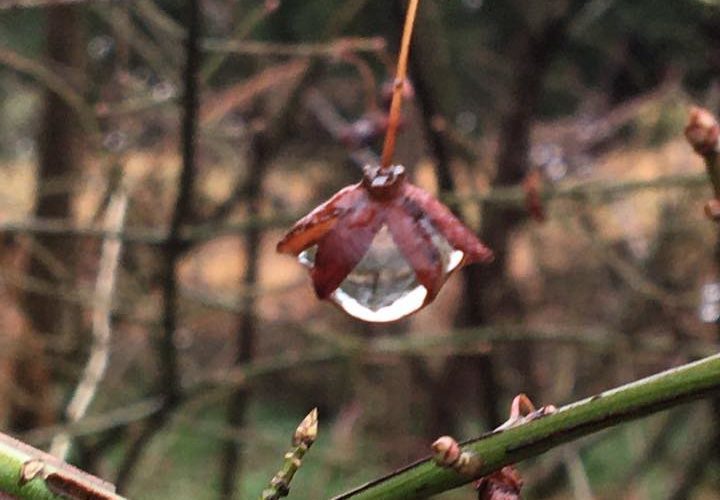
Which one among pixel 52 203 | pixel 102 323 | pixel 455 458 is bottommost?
pixel 455 458

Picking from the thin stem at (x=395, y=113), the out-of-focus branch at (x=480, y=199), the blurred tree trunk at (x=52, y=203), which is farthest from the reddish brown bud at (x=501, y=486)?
the blurred tree trunk at (x=52, y=203)

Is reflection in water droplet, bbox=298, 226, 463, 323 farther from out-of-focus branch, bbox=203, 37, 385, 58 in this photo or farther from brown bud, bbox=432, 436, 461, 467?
out-of-focus branch, bbox=203, 37, 385, 58

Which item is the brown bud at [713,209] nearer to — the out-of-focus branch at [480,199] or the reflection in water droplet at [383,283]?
the reflection in water droplet at [383,283]

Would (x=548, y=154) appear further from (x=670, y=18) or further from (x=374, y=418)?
(x=374, y=418)

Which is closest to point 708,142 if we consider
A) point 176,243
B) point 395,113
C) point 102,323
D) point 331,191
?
point 395,113

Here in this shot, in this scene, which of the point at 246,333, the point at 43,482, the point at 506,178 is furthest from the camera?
the point at 246,333

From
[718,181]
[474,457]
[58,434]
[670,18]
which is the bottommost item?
[474,457]

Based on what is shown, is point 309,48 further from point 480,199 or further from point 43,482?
point 43,482

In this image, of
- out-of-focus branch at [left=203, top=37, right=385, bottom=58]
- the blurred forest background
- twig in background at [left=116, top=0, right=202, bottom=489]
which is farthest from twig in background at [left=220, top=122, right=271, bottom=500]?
out-of-focus branch at [left=203, top=37, right=385, bottom=58]

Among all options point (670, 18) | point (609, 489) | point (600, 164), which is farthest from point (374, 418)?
point (670, 18)
